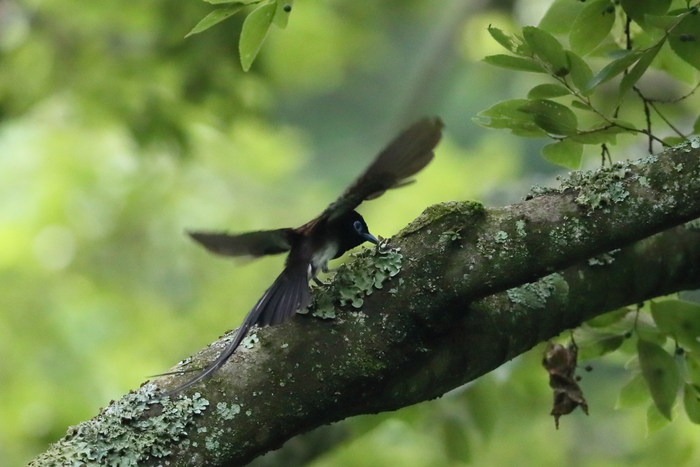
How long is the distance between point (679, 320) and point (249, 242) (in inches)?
43.6

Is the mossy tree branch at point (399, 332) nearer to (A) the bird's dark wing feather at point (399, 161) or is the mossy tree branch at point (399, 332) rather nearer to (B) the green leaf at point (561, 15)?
(A) the bird's dark wing feather at point (399, 161)

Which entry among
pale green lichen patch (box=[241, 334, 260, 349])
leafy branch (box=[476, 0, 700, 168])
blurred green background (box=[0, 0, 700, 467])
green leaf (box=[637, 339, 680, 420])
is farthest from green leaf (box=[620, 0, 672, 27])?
blurred green background (box=[0, 0, 700, 467])

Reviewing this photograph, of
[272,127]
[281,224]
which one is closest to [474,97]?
[281,224]

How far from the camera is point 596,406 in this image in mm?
5094

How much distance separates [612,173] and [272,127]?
11.9 ft

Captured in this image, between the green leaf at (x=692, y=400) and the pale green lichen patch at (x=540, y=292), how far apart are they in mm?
452

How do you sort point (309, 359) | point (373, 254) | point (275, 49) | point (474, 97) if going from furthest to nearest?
point (474, 97)
point (275, 49)
point (373, 254)
point (309, 359)

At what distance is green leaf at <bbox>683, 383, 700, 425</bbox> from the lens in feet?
6.62

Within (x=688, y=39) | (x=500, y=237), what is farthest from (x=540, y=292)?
(x=688, y=39)

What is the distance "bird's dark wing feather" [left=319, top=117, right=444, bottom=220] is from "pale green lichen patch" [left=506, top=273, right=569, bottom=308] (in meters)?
0.39

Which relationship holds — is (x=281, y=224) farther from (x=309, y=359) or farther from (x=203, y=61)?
(x=309, y=359)

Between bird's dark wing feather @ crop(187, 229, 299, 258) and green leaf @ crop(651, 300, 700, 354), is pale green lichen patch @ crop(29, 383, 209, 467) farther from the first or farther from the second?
green leaf @ crop(651, 300, 700, 354)

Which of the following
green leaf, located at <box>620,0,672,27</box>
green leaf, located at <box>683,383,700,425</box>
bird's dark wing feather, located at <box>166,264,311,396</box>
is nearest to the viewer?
bird's dark wing feather, located at <box>166,264,311,396</box>

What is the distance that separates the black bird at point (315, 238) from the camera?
5.30ft
